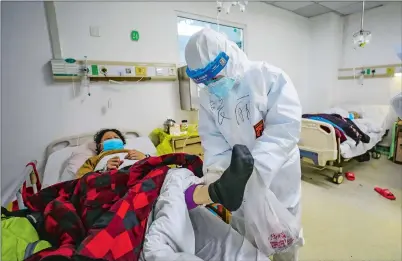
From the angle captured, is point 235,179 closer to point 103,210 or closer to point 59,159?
point 103,210

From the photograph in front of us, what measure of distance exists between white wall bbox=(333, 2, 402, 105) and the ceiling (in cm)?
19

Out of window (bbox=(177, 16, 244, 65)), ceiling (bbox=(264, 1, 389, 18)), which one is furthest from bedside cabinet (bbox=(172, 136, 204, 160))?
ceiling (bbox=(264, 1, 389, 18))

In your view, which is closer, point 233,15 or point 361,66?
point 233,15

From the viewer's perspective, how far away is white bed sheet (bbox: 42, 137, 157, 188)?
1836 mm

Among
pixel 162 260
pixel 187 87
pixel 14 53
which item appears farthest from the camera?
pixel 187 87

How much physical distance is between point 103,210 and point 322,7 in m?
4.51

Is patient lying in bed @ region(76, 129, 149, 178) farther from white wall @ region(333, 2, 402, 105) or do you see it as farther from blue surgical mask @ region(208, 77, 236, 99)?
white wall @ region(333, 2, 402, 105)

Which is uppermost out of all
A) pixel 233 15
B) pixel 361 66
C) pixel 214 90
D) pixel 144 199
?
pixel 233 15

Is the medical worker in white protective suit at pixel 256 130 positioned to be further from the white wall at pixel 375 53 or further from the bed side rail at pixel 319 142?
the white wall at pixel 375 53

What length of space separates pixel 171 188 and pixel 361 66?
4656 millimetres

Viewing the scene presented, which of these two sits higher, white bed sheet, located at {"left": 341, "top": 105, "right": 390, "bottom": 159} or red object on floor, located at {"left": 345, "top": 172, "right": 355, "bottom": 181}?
white bed sheet, located at {"left": 341, "top": 105, "right": 390, "bottom": 159}

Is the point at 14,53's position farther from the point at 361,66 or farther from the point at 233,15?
the point at 361,66

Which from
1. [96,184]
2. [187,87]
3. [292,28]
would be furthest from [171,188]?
[292,28]

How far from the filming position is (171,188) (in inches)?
38.2
